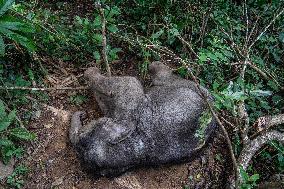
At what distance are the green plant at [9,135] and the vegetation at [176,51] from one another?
0.04ft

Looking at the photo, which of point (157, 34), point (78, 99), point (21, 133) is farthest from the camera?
point (157, 34)

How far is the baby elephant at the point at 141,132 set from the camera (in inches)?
189

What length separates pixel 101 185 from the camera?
494cm

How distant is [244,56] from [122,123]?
7.02 ft

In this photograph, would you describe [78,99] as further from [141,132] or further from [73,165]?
[141,132]

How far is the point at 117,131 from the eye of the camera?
4.82 meters

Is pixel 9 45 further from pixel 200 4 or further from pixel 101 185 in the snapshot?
pixel 200 4

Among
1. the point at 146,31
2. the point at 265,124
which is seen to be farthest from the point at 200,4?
the point at 265,124

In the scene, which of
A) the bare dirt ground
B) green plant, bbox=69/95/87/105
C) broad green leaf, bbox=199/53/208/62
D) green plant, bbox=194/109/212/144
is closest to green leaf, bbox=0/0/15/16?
the bare dirt ground

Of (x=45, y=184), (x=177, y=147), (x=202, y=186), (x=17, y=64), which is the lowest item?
(x=202, y=186)

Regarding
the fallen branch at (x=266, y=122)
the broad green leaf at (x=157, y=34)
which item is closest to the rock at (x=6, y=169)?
the broad green leaf at (x=157, y=34)

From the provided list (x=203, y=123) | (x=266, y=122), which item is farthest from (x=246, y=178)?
(x=266, y=122)

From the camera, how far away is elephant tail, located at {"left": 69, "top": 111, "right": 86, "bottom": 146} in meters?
5.00

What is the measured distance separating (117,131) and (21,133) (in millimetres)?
1169
